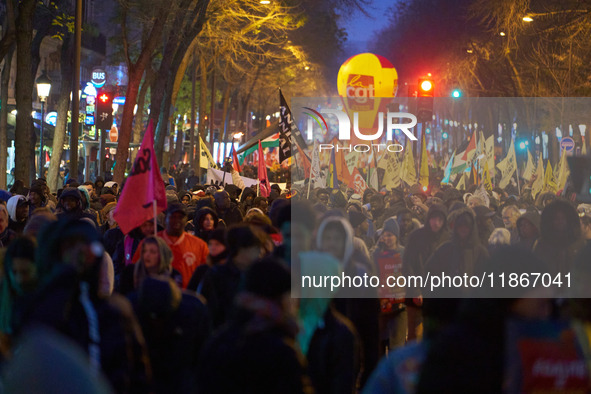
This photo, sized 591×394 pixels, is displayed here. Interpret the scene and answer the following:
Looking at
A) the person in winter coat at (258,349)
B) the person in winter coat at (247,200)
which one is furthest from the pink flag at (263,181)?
the person in winter coat at (258,349)

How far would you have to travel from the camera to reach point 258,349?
3793 millimetres

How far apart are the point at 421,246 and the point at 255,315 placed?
498 cm

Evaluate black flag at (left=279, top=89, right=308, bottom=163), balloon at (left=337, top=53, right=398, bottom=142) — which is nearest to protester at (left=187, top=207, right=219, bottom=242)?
black flag at (left=279, top=89, right=308, bottom=163)

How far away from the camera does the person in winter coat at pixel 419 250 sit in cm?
819

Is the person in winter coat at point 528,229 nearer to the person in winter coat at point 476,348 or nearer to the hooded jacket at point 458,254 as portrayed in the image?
the hooded jacket at point 458,254

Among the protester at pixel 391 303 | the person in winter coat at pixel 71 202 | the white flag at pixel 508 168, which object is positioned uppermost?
the white flag at pixel 508 168

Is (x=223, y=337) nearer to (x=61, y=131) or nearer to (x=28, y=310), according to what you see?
(x=28, y=310)

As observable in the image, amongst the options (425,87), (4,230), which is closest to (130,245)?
(4,230)

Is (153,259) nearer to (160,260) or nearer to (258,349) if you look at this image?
(160,260)

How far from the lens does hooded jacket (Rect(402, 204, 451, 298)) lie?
27.4ft

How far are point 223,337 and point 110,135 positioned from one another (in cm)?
3679

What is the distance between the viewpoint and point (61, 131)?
24.2m

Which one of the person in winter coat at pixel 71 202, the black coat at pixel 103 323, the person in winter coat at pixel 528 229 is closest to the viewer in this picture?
the black coat at pixel 103 323

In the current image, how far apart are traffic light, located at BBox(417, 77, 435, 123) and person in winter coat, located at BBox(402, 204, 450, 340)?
492 inches
